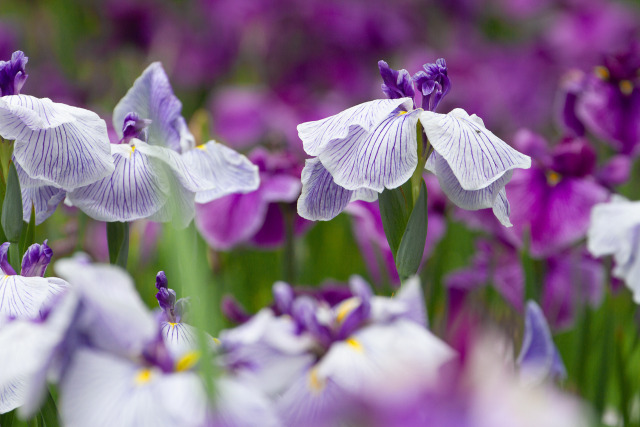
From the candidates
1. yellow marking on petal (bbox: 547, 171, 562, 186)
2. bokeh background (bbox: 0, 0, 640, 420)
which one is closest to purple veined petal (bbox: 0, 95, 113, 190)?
bokeh background (bbox: 0, 0, 640, 420)

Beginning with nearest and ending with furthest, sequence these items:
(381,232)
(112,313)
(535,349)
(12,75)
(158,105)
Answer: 1. (112,313)
2. (535,349)
3. (12,75)
4. (158,105)
5. (381,232)

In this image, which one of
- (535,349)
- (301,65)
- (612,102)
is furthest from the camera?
(301,65)

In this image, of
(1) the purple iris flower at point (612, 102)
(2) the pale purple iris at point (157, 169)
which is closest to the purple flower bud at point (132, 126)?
(2) the pale purple iris at point (157, 169)

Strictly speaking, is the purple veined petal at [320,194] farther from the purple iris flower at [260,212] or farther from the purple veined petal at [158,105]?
the purple iris flower at [260,212]

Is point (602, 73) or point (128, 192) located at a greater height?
point (602, 73)

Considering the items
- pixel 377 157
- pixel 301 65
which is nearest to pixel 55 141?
pixel 377 157

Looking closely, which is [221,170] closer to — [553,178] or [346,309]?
[346,309]

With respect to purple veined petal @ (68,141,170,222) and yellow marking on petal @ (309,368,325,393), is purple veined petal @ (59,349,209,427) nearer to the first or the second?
yellow marking on petal @ (309,368,325,393)
